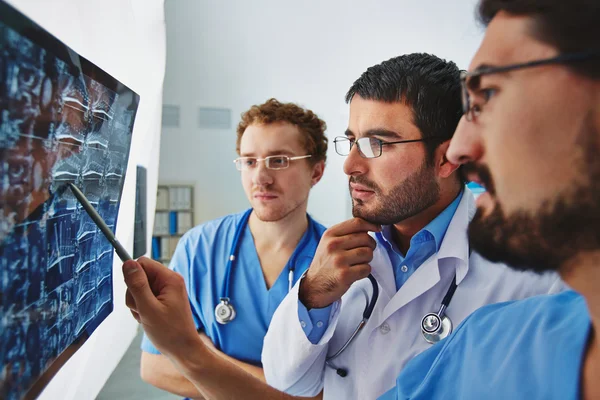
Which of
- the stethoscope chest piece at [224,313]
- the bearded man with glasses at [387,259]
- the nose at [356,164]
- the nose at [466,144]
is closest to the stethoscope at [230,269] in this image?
the stethoscope chest piece at [224,313]

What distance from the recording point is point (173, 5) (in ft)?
14.1

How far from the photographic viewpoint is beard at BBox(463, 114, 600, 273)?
0.48 metres

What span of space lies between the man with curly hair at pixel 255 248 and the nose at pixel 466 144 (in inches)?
31.8

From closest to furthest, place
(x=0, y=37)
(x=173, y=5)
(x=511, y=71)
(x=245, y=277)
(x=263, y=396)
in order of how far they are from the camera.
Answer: (x=0, y=37) < (x=511, y=71) < (x=263, y=396) < (x=245, y=277) < (x=173, y=5)

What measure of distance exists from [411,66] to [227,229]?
2.60ft

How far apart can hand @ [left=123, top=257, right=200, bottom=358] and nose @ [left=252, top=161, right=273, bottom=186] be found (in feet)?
2.35

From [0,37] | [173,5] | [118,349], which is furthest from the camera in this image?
[173,5]

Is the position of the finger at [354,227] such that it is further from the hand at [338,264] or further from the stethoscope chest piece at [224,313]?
the stethoscope chest piece at [224,313]

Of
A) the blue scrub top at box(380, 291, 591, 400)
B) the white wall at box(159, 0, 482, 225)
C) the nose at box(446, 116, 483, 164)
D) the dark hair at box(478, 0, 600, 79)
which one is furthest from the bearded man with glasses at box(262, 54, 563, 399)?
the white wall at box(159, 0, 482, 225)

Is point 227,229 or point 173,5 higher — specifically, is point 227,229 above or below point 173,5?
below

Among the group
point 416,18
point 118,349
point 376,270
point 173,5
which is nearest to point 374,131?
point 376,270

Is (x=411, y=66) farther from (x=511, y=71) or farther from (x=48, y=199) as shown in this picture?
(x=48, y=199)

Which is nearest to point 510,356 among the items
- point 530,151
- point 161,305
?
point 530,151

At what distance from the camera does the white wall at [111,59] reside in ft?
2.02
